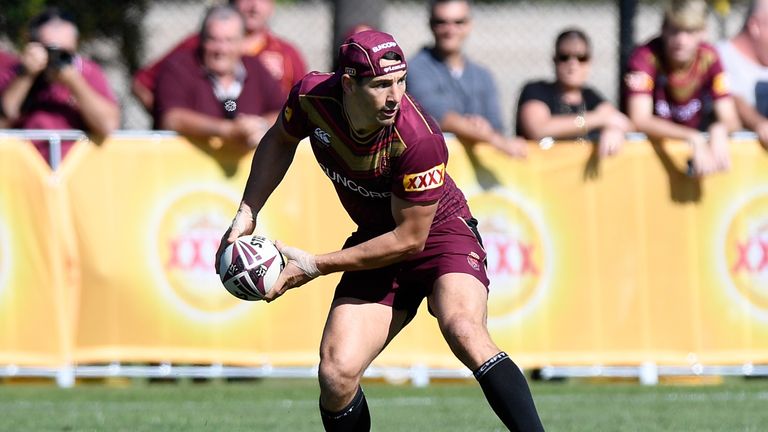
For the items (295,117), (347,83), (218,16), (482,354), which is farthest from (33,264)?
(482,354)

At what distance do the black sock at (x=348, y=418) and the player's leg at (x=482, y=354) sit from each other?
20.4 inches

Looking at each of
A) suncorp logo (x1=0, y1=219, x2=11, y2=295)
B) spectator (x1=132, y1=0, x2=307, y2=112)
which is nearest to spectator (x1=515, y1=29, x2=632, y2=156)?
spectator (x1=132, y1=0, x2=307, y2=112)

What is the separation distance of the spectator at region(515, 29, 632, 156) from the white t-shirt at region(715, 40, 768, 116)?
0.96m

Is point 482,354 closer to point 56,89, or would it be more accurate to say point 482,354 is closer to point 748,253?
point 748,253

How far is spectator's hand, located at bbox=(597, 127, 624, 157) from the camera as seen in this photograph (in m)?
9.05

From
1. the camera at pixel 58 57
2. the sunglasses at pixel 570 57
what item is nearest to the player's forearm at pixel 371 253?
the camera at pixel 58 57

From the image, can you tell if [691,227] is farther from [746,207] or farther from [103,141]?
[103,141]

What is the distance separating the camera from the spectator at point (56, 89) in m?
8.86

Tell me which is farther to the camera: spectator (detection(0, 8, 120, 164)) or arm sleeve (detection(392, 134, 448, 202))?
spectator (detection(0, 8, 120, 164))

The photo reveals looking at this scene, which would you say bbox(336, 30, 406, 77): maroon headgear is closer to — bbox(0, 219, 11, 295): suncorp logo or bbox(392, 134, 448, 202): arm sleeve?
bbox(392, 134, 448, 202): arm sleeve

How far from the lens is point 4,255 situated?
8812mm

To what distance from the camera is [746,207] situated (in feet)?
29.9

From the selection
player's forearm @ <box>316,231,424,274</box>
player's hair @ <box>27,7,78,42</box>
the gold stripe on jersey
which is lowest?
player's forearm @ <box>316,231,424,274</box>

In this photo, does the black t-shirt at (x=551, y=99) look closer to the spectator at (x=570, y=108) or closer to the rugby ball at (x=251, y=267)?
the spectator at (x=570, y=108)
